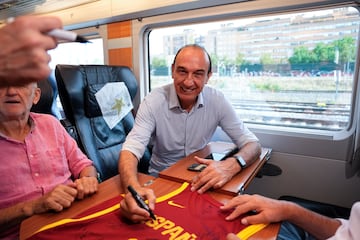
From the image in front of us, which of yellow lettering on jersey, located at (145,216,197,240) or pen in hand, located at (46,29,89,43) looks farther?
yellow lettering on jersey, located at (145,216,197,240)

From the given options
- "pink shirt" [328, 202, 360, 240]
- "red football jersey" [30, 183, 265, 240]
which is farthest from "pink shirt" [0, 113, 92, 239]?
"pink shirt" [328, 202, 360, 240]

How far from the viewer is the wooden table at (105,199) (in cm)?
81

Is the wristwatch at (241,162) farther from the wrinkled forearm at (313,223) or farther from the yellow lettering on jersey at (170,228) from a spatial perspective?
the yellow lettering on jersey at (170,228)

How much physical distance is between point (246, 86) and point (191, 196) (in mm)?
1379

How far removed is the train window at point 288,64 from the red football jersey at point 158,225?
53.0 inches

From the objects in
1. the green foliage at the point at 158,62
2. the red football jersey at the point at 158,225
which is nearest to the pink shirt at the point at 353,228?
the red football jersey at the point at 158,225

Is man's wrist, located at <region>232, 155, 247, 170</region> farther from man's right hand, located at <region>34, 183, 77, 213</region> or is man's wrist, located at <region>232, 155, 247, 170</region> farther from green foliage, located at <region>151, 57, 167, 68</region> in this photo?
green foliage, located at <region>151, 57, 167, 68</region>

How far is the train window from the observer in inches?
70.4

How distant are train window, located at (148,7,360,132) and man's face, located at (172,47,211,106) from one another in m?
0.59

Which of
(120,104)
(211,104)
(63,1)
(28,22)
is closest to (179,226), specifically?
(28,22)

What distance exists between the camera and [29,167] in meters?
1.14

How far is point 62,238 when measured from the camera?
30.0 inches

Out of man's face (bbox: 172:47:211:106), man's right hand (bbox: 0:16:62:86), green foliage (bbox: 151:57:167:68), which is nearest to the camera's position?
man's right hand (bbox: 0:16:62:86)

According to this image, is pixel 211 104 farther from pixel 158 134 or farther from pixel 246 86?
pixel 246 86
